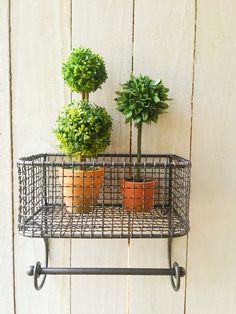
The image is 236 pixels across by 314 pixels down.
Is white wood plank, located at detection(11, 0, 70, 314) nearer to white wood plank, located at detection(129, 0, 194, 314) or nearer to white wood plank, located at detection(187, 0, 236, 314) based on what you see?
white wood plank, located at detection(129, 0, 194, 314)

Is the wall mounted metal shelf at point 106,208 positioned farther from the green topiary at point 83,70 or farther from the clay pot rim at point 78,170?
the green topiary at point 83,70

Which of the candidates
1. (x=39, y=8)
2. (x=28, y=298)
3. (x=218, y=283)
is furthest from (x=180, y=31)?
(x=28, y=298)

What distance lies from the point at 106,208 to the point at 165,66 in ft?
1.02

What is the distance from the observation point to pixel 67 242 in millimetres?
677

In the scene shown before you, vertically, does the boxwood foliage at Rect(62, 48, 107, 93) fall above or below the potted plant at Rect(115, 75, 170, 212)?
above

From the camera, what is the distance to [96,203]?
0.57m

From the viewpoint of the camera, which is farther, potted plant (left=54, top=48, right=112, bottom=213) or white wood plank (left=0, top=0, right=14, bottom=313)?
white wood plank (left=0, top=0, right=14, bottom=313)

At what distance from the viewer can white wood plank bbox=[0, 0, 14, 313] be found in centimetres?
66

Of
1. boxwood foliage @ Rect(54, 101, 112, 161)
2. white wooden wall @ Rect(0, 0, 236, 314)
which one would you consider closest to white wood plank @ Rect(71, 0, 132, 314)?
A: white wooden wall @ Rect(0, 0, 236, 314)

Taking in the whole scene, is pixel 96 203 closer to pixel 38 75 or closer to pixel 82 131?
pixel 82 131

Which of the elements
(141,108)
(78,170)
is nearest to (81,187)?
(78,170)

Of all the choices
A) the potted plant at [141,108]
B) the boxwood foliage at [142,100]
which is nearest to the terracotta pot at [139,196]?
the potted plant at [141,108]

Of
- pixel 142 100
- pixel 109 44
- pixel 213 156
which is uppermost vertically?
pixel 109 44

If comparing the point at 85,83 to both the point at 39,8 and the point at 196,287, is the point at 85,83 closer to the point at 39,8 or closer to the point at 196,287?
the point at 39,8
